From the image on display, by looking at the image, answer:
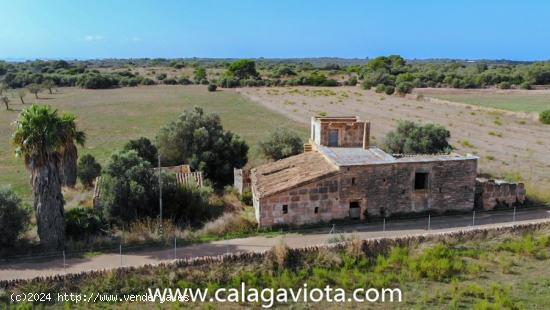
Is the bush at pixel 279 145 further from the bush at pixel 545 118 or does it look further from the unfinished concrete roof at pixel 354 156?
the bush at pixel 545 118

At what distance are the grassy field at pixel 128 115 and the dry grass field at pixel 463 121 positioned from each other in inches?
192

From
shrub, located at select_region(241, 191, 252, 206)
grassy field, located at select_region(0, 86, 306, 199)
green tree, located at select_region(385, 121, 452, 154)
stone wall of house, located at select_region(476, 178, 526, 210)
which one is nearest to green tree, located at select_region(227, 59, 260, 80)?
grassy field, located at select_region(0, 86, 306, 199)

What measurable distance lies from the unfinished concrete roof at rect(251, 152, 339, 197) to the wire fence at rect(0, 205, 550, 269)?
177 cm

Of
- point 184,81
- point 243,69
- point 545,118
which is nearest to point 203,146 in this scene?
point 545,118

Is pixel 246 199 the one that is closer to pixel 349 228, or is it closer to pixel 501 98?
pixel 349 228

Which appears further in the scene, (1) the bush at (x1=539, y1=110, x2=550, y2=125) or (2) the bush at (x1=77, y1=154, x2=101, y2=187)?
(1) the bush at (x1=539, y1=110, x2=550, y2=125)

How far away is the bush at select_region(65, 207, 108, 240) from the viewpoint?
1933 cm

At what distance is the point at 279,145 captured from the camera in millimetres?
30141

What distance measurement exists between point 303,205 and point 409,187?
482 centimetres

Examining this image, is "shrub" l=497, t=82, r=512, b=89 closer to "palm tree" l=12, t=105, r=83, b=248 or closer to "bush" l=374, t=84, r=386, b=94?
"bush" l=374, t=84, r=386, b=94

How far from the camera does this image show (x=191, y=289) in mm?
15453

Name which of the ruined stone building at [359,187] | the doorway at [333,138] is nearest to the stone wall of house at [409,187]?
the ruined stone building at [359,187]

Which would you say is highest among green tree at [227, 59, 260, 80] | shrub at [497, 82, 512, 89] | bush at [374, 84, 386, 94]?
green tree at [227, 59, 260, 80]

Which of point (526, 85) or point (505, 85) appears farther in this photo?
point (505, 85)
